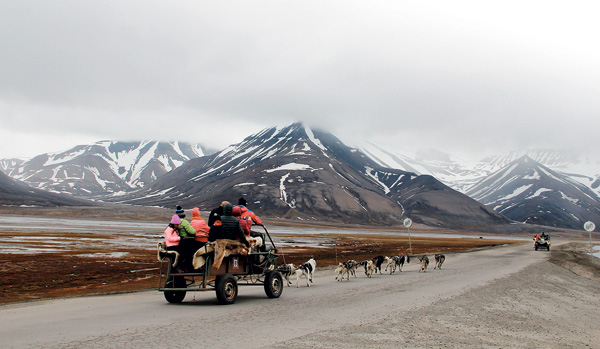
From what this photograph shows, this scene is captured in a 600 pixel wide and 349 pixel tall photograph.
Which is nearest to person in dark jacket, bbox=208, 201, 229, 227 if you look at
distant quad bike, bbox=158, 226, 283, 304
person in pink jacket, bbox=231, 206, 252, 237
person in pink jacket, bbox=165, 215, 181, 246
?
person in pink jacket, bbox=231, 206, 252, 237

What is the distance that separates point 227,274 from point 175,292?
2.10 m

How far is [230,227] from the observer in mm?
16062

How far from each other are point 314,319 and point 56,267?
25.0 metres

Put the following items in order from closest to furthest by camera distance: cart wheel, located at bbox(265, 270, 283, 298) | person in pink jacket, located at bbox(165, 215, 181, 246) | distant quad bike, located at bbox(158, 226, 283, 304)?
distant quad bike, located at bbox(158, 226, 283, 304) → person in pink jacket, located at bbox(165, 215, 181, 246) → cart wheel, located at bbox(265, 270, 283, 298)

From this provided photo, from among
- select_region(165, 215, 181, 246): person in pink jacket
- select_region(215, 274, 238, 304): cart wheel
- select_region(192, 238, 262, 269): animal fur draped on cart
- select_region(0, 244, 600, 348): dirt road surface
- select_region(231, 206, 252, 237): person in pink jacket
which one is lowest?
select_region(0, 244, 600, 348): dirt road surface

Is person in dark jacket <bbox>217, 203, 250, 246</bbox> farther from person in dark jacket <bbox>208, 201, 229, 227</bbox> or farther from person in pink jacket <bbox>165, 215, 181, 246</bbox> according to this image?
person in pink jacket <bbox>165, 215, 181, 246</bbox>

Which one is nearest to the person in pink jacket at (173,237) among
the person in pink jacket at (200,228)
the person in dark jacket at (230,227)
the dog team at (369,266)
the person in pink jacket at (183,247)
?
the person in pink jacket at (183,247)

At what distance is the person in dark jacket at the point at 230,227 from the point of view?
15.9m

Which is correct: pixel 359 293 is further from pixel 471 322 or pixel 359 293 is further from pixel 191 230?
pixel 191 230

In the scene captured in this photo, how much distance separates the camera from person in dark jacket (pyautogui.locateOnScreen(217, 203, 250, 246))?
15922mm

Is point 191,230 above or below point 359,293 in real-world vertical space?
above

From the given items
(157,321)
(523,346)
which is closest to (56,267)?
(157,321)

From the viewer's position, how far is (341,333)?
11.3m

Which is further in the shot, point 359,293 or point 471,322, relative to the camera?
point 359,293
